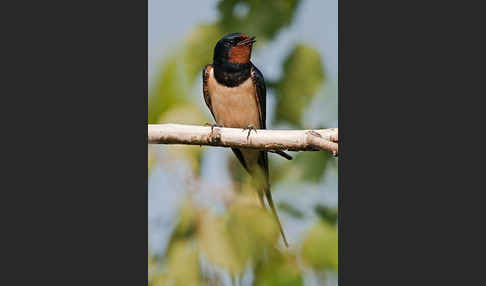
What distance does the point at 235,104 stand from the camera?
4621 millimetres

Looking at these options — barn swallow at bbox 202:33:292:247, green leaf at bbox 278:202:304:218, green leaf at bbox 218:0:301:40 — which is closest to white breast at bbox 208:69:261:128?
barn swallow at bbox 202:33:292:247

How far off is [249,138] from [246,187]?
0.36 metres

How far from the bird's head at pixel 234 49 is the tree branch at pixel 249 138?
49 centimetres

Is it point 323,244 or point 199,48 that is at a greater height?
point 199,48

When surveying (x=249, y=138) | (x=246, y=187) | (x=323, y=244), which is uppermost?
(x=249, y=138)

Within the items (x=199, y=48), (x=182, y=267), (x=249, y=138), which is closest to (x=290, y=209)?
(x=249, y=138)

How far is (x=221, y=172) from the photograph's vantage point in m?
4.01

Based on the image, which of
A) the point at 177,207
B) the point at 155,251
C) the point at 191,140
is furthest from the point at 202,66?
the point at 155,251

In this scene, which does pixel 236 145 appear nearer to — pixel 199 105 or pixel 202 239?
pixel 199 105

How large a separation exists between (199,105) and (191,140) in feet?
0.87

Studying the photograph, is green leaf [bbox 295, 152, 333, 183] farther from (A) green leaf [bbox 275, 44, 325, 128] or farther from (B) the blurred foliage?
(A) green leaf [bbox 275, 44, 325, 128]

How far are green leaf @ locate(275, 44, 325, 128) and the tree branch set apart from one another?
10 cm

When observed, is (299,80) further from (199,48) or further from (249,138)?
(199,48)

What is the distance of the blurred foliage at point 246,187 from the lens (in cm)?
389
